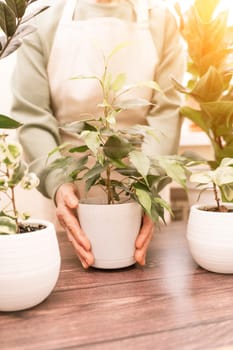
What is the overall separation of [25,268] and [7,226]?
0.23ft

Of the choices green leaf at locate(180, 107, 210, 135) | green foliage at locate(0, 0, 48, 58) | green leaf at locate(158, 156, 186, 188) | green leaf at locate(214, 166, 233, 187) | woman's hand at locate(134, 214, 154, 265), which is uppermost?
green foliage at locate(0, 0, 48, 58)

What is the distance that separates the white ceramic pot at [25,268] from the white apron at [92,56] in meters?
0.66

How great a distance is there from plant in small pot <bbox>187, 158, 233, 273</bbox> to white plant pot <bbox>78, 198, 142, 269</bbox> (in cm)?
12

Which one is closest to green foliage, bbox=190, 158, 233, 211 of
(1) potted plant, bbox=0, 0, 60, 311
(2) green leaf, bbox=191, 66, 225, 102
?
(2) green leaf, bbox=191, 66, 225, 102

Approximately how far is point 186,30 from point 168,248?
0.53 metres

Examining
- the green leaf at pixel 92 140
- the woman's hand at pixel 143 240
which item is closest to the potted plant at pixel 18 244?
the green leaf at pixel 92 140

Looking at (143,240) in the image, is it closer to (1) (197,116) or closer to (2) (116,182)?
(2) (116,182)

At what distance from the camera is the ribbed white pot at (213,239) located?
78 cm

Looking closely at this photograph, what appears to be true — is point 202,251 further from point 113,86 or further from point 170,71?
point 170,71

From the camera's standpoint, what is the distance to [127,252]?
84 centimetres

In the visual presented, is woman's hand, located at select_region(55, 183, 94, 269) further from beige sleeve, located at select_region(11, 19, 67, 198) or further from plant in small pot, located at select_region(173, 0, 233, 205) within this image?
plant in small pot, located at select_region(173, 0, 233, 205)

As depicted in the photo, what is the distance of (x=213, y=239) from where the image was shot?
2.57ft

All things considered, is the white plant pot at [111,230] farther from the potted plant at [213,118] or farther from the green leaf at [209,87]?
the green leaf at [209,87]

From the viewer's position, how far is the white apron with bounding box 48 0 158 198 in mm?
1199
